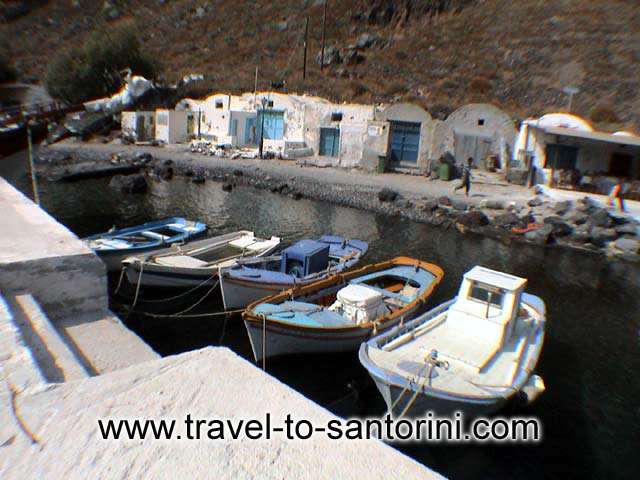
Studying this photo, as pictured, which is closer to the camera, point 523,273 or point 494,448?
point 494,448

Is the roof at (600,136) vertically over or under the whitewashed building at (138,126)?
over

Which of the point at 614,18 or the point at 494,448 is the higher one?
the point at 614,18

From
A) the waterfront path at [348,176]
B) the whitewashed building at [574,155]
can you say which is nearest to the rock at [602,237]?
the waterfront path at [348,176]

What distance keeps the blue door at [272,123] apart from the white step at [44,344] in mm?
37383

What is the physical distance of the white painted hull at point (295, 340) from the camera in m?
10.7

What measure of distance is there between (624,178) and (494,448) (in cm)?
2343

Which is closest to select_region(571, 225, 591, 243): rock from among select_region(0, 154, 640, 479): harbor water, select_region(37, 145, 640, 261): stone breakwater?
select_region(37, 145, 640, 261): stone breakwater

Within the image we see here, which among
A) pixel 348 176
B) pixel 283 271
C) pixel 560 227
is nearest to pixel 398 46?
pixel 348 176

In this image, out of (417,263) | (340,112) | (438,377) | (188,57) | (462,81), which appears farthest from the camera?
(188,57)

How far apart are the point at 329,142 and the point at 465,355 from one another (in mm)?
30484

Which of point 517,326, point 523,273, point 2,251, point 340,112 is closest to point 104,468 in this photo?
point 2,251

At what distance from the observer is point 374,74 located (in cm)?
6034

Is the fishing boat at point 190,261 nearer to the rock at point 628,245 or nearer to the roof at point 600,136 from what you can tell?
the rock at point 628,245

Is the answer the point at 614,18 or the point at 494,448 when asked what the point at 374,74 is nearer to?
the point at 614,18
